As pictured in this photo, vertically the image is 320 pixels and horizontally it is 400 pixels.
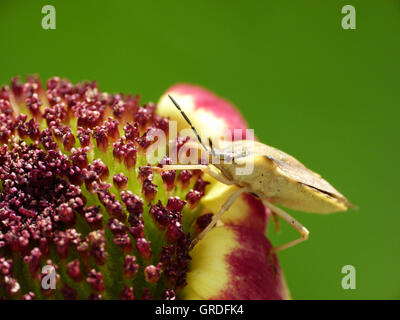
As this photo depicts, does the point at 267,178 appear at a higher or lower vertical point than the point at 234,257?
higher

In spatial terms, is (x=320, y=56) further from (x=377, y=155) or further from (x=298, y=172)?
(x=298, y=172)

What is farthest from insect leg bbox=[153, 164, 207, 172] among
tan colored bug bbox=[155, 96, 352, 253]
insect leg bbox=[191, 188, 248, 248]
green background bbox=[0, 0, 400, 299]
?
green background bbox=[0, 0, 400, 299]

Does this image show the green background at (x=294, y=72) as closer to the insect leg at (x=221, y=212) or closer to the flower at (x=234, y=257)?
the flower at (x=234, y=257)

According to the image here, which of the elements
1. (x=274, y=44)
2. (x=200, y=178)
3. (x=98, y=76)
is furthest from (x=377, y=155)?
(x=98, y=76)

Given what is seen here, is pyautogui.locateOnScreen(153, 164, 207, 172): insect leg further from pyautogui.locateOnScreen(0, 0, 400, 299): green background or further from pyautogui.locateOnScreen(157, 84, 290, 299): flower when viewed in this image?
pyautogui.locateOnScreen(0, 0, 400, 299): green background

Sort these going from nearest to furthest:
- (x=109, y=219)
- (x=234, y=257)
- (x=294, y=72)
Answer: (x=109, y=219), (x=234, y=257), (x=294, y=72)

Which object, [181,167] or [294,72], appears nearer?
[181,167]

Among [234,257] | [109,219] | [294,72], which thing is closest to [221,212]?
[234,257]

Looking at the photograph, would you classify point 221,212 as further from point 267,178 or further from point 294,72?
point 294,72
